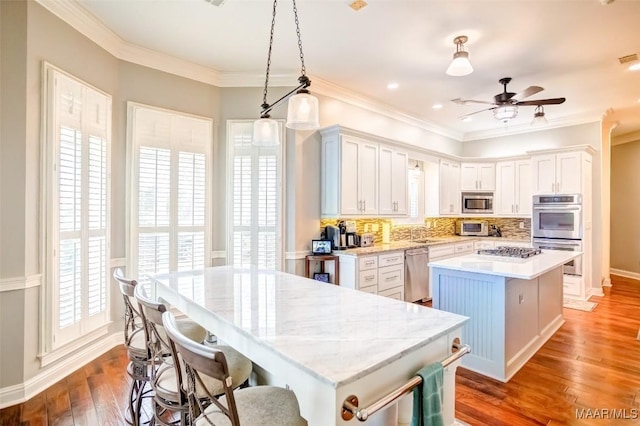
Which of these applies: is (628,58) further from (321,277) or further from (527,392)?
(321,277)

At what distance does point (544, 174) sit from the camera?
5.61 meters

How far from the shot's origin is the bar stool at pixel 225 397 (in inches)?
39.7

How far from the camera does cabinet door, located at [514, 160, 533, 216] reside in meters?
6.11

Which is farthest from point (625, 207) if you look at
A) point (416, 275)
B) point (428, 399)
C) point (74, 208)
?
point (74, 208)

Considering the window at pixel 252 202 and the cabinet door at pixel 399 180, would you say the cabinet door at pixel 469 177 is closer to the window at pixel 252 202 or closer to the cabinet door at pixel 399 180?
the cabinet door at pixel 399 180

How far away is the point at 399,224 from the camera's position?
226 inches

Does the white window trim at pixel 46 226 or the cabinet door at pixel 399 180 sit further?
the cabinet door at pixel 399 180

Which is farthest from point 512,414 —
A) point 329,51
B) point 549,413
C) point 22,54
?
point 22,54

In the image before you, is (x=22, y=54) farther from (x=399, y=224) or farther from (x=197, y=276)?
(x=399, y=224)

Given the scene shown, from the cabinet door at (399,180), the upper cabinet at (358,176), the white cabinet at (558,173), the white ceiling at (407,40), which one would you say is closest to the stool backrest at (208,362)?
the white ceiling at (407,40)

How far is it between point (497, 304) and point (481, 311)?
0.18 meters

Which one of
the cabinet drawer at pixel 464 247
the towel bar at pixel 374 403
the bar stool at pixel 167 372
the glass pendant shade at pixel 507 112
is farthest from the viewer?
the cabinet drawer at pixel 464 247

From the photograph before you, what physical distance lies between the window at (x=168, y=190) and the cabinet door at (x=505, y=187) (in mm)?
5590

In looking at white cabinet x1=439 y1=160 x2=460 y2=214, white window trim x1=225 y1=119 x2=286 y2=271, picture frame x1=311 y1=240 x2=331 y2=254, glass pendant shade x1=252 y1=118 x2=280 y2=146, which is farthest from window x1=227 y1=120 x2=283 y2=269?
white cabinet x1=439 y1=160 x2=460 y2=214
